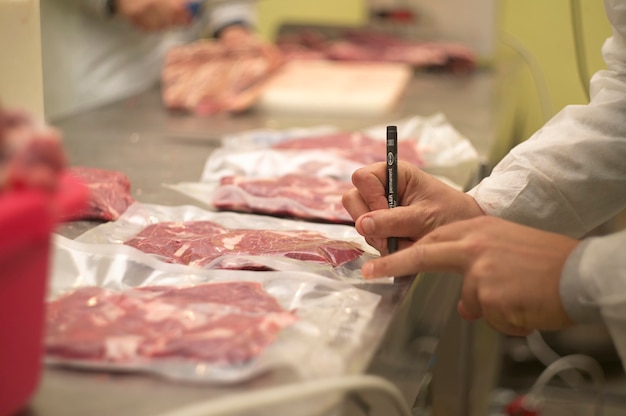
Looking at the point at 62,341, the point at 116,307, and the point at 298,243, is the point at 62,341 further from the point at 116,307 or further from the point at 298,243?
the point at 298,243

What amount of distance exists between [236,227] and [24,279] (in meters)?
0.62

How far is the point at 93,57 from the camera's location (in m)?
2.38

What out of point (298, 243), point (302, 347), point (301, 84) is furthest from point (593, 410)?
point (302, 347)

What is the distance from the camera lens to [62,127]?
2051 millimetres

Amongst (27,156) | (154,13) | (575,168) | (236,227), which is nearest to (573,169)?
(575,168)

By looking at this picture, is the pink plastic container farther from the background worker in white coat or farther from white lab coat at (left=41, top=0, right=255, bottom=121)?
white lab coat at (left=41, top=0, right=255, bottom=121)

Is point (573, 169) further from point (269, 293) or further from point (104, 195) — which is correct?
point (104, 195)

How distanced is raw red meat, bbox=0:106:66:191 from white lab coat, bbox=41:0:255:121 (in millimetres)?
1344

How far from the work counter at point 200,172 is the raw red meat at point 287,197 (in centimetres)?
10

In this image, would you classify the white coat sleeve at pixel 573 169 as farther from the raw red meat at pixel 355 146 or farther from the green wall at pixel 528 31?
the green wall at pixel 528 31

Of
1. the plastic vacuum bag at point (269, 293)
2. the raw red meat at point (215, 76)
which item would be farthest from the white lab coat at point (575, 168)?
the raw red meat at point (215, 76)

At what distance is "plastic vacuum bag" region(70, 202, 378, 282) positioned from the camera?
1050mm

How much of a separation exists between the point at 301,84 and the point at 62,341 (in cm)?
172

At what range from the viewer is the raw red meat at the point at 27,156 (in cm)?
64
